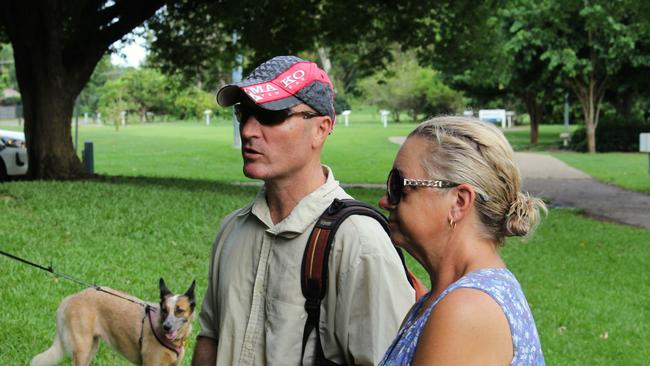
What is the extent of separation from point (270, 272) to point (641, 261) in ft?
34.2

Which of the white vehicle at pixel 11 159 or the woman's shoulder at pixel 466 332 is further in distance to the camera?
the white vehicle at pixel 11 159

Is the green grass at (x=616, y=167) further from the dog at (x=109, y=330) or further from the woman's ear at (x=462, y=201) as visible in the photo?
the woman's ear at (x=462, y=201)

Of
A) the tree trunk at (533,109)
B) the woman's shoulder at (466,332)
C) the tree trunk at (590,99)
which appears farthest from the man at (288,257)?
the tree trunk at (533,109)

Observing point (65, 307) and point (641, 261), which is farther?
point (641, 261)

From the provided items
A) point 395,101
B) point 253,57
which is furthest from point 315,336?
point 395,101

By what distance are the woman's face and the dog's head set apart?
3.27 meters

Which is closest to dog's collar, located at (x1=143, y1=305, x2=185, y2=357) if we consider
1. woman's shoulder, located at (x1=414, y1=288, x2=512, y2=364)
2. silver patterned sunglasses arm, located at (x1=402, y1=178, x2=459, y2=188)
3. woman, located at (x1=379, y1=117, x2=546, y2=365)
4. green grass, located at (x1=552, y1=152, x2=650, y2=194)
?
woman, located at (x1=379, y1=117, x2=546, y2=365)

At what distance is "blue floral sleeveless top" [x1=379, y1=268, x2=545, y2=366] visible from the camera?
194cm

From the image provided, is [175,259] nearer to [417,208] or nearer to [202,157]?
[417,208]

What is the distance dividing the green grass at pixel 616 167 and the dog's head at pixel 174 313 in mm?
19131

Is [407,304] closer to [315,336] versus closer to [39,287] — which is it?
[315,336]

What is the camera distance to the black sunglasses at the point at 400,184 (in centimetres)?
218

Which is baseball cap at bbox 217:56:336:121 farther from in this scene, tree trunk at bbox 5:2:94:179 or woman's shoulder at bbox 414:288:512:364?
tree trunk at bbox 5:2:94:179

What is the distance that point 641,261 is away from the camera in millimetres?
12195
